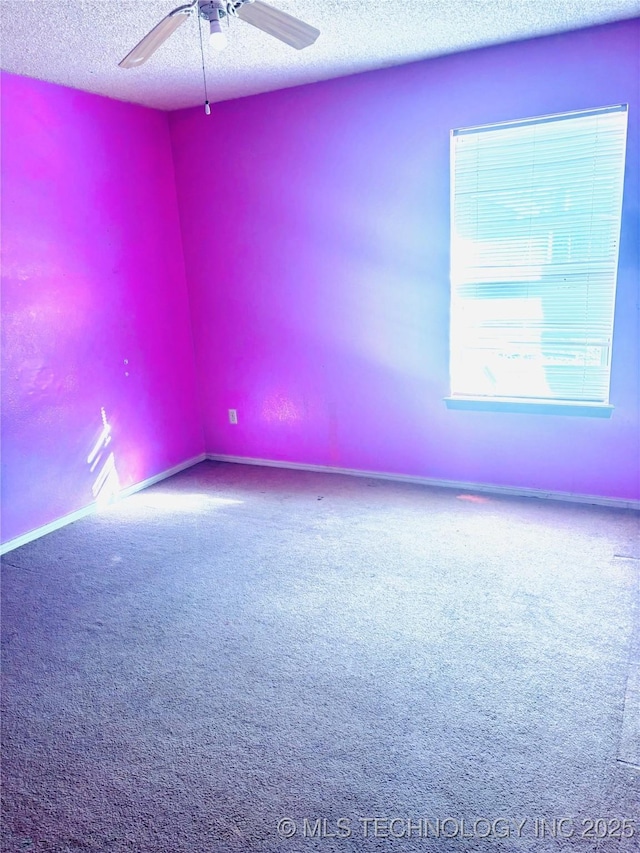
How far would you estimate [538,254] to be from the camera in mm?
3068

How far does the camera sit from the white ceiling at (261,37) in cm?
230

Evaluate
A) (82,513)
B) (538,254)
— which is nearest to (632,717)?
(538,254)

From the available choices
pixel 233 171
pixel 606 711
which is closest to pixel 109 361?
pixel 233 171

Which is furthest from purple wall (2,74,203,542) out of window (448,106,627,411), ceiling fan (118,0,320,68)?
window (448,106,627,411)

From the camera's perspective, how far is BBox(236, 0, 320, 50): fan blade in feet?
5.61

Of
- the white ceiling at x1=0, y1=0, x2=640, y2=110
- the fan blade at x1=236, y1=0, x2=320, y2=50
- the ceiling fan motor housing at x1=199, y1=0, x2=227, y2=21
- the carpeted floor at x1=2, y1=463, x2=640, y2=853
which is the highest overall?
the white ceiling at x1=0, y1=0, x2=640, y2=110

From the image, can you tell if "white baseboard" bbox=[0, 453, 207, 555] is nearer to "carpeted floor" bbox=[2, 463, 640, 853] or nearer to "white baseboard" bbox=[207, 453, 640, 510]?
"carpeted floor" bbox=[2, 463, 640, 853]

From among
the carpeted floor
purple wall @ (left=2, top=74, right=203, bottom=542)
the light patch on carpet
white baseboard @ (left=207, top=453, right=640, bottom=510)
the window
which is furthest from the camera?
white baseboard @ (left=207, top=453, right=640, bottom=510)

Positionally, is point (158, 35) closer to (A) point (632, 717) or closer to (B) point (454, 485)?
(A) point (632, 717)

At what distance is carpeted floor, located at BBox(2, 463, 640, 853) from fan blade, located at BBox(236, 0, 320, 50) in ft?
7.00

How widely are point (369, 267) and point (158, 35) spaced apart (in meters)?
1.87

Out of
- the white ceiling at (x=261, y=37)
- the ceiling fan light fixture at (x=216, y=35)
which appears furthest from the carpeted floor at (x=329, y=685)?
the white ceiling at (x=261, y=37)

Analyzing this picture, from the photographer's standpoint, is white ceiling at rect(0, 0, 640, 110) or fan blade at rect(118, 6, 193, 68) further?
white ceiling at rect(0, 0, 640, 110)

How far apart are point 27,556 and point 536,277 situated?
10.5ft
